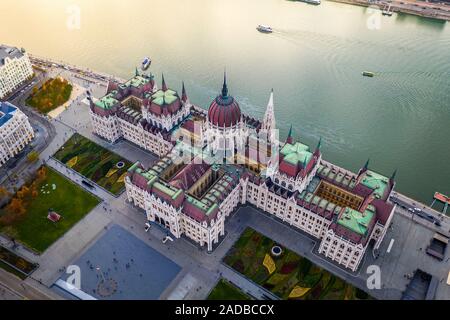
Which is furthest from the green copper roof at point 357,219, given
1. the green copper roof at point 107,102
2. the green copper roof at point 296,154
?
the green copper roof at point 107,102

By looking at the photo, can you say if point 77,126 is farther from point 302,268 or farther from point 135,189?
point 302,268

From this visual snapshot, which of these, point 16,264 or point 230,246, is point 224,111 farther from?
point 16,264

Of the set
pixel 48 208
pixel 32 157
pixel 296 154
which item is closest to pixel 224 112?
pixel 296 154

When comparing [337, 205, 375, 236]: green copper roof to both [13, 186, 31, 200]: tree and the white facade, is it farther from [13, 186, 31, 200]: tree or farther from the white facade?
the white facade

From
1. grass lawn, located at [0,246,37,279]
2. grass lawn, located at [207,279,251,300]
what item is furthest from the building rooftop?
Answer: grass lawn, located at [207,279,251,300]

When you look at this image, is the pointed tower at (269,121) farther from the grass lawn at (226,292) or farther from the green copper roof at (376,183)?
the grass lawn at (226,292)
